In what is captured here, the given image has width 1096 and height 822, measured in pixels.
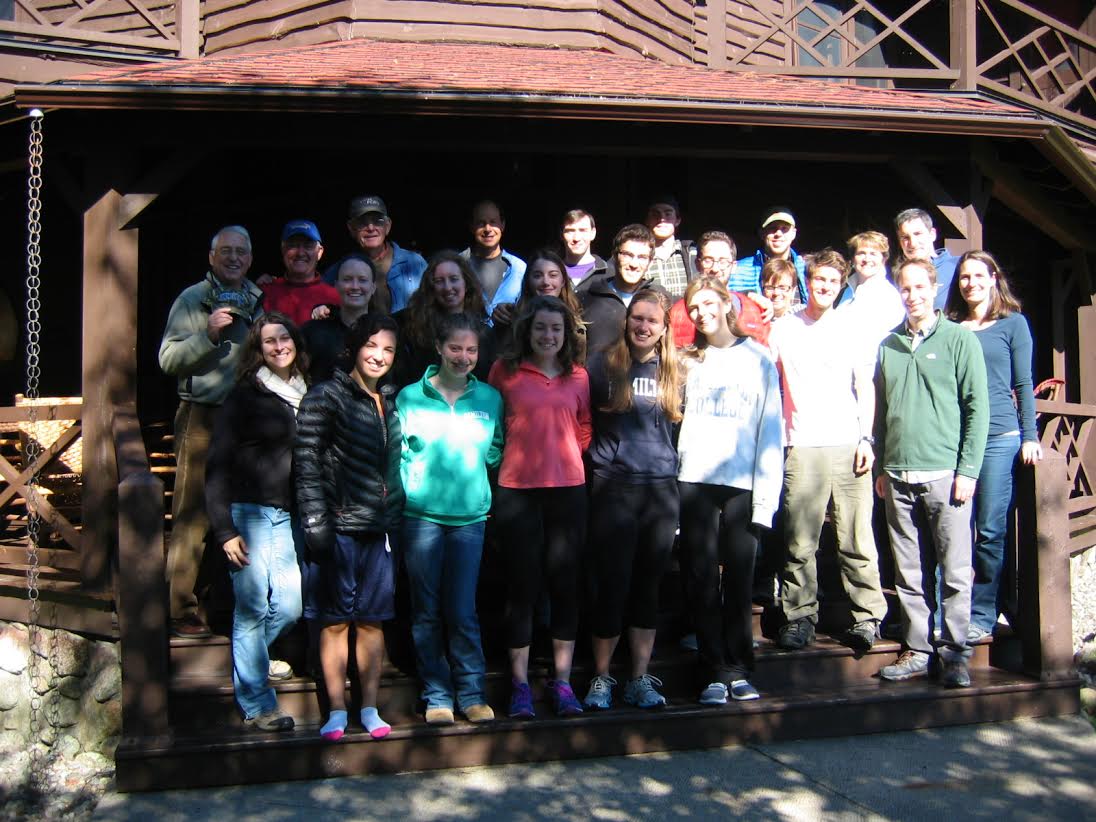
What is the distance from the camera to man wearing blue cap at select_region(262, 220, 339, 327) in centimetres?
576

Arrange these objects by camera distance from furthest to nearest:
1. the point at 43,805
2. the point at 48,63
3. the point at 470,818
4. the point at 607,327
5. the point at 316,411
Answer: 1. the point at 48,63
2. the point at 607,327
3. the point at 43,805
4. the point at 316,411
5. the point at 470,818

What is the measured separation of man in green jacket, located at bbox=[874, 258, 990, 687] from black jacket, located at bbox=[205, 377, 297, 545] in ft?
9.69

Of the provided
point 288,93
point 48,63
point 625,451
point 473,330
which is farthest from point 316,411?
point 48,63

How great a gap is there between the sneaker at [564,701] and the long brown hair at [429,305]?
1.69 meters

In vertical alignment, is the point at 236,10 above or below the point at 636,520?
above

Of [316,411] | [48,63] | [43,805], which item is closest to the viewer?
[316,411]

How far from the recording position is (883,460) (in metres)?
5.88

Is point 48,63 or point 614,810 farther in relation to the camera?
point 48,63

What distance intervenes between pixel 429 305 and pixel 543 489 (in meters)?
1.08

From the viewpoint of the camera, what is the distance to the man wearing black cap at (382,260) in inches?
238

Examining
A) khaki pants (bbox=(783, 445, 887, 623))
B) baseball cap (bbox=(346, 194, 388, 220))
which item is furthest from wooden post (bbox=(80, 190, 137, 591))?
khaki pants (bbox=(783, 445, 887, 623))

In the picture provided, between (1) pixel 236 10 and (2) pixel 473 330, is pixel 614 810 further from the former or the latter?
(1) pixel 236 10

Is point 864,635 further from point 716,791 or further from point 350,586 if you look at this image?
point 350,586

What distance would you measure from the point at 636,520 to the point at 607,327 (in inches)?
40.5
